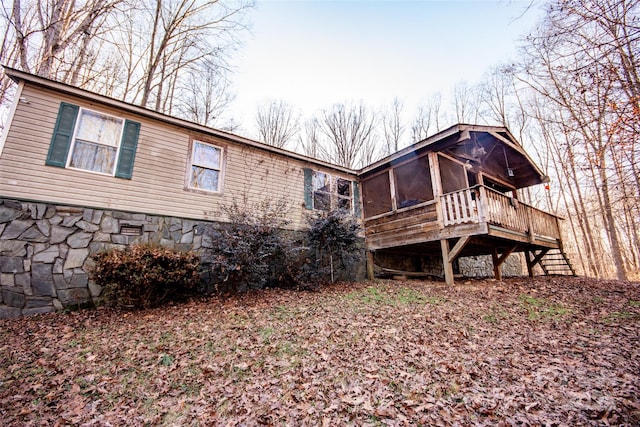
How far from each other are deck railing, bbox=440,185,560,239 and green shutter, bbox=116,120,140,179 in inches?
317

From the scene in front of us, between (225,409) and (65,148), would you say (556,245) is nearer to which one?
(225,409)

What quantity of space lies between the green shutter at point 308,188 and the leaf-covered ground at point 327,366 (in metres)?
4.34

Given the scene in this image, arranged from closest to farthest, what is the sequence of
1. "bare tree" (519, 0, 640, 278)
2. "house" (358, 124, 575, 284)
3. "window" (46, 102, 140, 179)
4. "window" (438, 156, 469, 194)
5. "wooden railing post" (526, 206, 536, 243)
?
1. "bare tree" (519, 0, 640, 278)
2. "window" (46, 102, 140, 179)
3. "house" (358, 124, 575, 284)
4. "wooden railing post" (526, 206, 536, 243)
5. "window" (438, 156, 469, 194)

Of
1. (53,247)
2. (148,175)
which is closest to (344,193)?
(148,175)

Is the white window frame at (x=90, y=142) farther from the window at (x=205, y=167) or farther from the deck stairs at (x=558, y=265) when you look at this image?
the deck stairs at (x=558, y=265)

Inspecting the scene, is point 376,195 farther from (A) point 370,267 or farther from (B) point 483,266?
(B) point 483,266

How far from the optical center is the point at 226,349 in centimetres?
376

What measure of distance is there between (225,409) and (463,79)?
867 inches

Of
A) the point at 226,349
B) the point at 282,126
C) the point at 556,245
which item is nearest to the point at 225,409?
the point at 226,349

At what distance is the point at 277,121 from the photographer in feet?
63.0

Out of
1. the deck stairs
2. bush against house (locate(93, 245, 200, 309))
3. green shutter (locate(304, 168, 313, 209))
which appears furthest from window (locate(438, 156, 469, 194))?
bush against house (locate(93, 245, 200, 309))

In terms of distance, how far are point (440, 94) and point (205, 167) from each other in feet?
60.2

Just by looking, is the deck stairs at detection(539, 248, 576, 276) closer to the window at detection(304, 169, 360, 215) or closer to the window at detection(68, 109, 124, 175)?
the window at detection(304, 169, 360, 215)

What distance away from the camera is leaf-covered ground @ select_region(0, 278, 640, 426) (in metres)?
2.52
